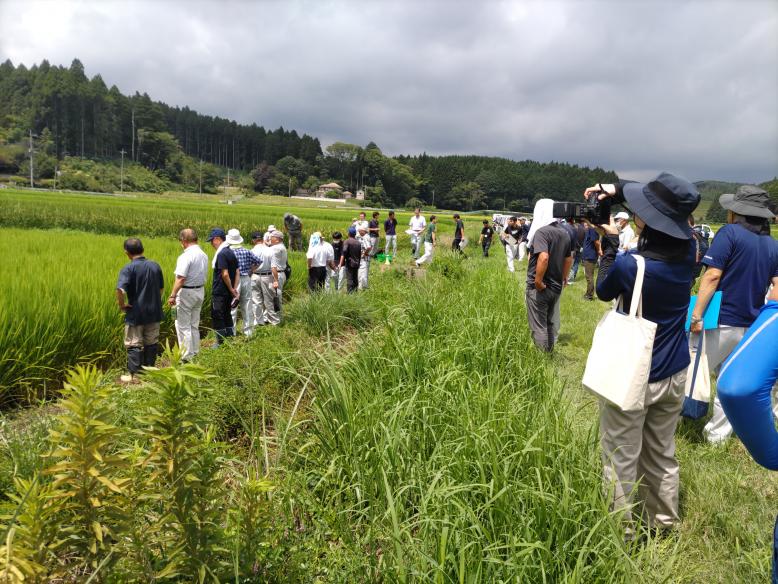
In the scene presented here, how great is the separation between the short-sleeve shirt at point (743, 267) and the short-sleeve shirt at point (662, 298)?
1.69 metres

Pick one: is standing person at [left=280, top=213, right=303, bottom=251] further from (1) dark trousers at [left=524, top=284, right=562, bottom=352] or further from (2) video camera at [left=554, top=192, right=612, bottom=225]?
(2) video camera at [left=554, top=192, right=612, bottom=225]

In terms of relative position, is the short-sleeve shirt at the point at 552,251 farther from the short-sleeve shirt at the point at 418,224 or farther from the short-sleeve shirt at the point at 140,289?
the short-sleeve shirt at the point at 418,224

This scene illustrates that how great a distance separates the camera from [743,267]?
3.75 m

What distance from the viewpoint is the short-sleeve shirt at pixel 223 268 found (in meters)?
6.68

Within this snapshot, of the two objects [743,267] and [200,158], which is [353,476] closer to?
[743,267]

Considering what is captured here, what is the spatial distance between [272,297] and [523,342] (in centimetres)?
513

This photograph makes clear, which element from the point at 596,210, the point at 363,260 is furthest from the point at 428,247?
the point at 596,210

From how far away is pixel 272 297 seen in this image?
8.32m

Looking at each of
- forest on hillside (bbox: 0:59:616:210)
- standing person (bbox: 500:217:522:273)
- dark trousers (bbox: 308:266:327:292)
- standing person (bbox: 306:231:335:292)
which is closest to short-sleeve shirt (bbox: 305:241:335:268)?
standing person (bbox: 306:231:335:292)

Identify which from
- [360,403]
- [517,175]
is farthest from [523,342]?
[517,175]

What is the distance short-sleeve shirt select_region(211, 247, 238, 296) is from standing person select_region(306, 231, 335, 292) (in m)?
2.55

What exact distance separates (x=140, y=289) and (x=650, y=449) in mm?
5582

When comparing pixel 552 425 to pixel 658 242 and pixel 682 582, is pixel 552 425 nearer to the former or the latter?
pixel 682 582

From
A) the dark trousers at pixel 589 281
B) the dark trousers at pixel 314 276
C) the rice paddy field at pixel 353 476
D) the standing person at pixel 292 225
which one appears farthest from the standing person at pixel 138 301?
the dark trousers at pixel 589 281
